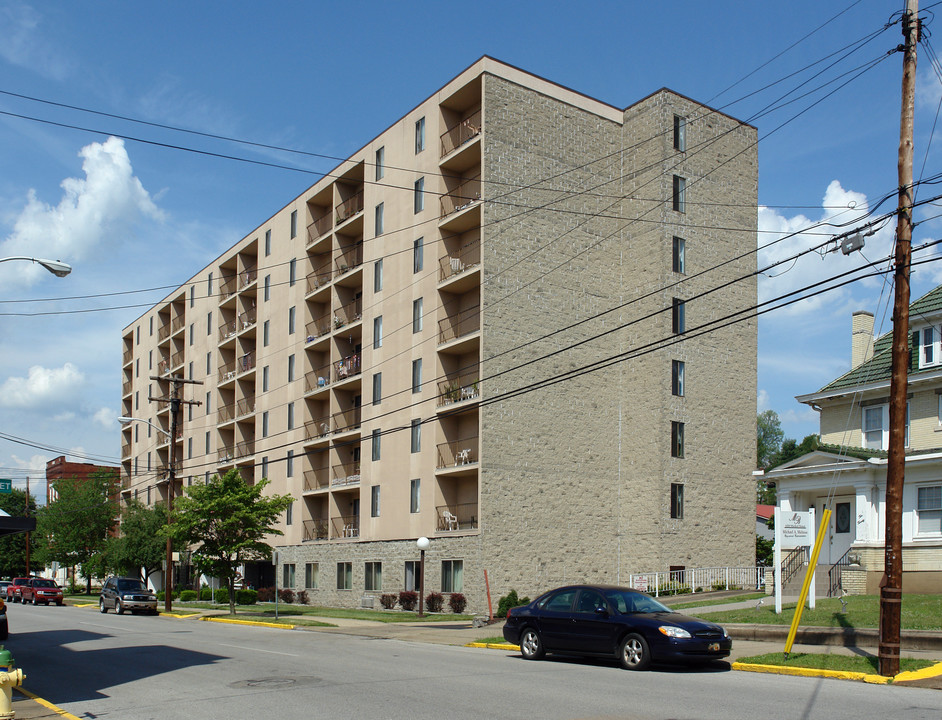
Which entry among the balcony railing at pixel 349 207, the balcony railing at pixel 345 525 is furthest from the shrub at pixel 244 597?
the balcony railing at pixel 349 207

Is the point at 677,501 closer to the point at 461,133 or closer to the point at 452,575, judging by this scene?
the point at 452,575

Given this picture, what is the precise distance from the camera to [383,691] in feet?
44.6

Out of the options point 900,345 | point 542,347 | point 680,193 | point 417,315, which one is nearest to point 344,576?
point 417,315

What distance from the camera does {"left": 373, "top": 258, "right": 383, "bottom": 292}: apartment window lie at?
44.2 meters

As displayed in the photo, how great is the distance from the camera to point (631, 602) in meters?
17.5

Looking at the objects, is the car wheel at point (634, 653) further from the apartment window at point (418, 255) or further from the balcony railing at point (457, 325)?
the apartment window at point (418, 255)

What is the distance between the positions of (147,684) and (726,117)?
37.7 meters

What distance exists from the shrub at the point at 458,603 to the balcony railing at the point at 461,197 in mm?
15818

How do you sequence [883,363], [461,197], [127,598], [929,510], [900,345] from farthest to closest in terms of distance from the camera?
1. [127,598]
2. [461,197]
3. [883,363]
4. [929,510]
5. [900,345]

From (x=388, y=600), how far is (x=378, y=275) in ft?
49.8

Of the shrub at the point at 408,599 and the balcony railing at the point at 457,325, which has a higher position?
the balcony railing at the point at 457,325

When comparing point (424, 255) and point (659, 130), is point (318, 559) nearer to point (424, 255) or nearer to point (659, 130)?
point (424, 255)

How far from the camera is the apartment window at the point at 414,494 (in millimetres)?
39875

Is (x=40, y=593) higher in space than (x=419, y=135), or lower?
lower
